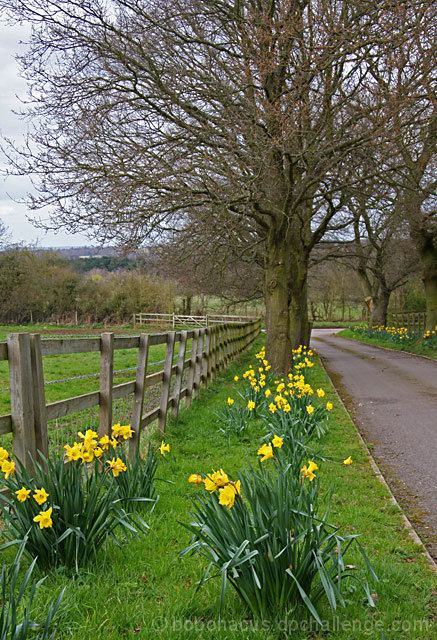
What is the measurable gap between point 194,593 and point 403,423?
5843 mm

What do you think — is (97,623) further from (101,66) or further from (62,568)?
(101,66)

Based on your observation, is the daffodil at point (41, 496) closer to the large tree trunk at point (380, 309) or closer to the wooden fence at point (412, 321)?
the wooden fence at point (412, 321)

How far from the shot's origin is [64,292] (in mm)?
38906

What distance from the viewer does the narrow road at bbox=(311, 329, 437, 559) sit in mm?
4492

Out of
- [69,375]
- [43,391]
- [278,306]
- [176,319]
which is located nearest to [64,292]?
[176,319]

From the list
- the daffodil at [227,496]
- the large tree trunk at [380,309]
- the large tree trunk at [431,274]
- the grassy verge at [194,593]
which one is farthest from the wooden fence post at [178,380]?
the large tree trunk at [380,309]

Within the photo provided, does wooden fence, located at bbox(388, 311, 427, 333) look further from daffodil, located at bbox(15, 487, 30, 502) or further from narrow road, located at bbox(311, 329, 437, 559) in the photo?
daffodil, located at bbox(15, 487, 30, 502)

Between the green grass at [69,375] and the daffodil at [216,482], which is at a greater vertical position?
the daffodil at [216,482]

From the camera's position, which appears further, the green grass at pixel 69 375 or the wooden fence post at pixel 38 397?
the green grass at pixel 69 375

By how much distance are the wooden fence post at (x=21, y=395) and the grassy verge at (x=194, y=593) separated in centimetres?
86

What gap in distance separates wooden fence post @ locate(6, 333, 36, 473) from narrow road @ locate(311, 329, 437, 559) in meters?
2.87

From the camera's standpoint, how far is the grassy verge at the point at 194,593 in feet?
7.63

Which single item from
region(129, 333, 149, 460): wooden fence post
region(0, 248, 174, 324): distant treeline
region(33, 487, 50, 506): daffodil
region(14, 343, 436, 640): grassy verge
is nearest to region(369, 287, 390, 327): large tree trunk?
region(0, 248, 174, 324): distant treeline

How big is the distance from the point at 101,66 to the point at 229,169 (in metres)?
3.08
